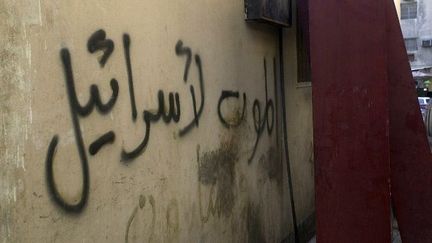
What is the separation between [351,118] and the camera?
13.3 ft

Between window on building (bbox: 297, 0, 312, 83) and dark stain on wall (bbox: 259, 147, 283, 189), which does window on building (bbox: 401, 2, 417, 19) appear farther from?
dark stain on wall (bbox: 259, 147, 283, 189)

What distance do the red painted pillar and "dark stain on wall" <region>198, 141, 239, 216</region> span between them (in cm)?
74

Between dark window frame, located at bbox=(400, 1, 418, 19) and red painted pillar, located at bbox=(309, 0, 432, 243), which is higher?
dark window frame, located at bbox=(400, 1, 418, 19)

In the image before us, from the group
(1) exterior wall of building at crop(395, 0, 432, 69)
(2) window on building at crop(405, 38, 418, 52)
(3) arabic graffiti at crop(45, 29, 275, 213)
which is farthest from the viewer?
(2) window on building at crop(405, 38, 418, 52)

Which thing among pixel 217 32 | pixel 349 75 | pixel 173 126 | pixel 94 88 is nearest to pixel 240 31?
pixel 217 32

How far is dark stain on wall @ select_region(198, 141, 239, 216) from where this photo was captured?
4.13 m

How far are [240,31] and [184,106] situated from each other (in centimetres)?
132

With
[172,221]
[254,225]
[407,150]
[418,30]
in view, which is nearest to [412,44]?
[418,30]

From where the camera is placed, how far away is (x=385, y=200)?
13.1 feet

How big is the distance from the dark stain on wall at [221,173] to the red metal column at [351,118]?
0.74 metres

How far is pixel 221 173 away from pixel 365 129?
1147mm

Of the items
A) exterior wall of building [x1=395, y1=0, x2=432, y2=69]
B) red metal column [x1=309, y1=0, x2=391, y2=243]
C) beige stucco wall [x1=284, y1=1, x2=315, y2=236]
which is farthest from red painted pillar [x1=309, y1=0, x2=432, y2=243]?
exterior wall of building [x1=395, y1=0, x2=432, y2=69]

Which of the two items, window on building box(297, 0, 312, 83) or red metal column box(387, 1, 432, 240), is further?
window on building box(297, 0, 312, 83)

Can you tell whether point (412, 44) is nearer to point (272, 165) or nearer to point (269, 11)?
point (272, 165)
